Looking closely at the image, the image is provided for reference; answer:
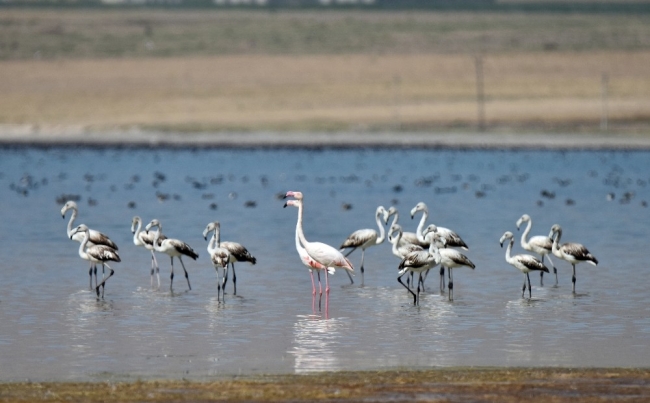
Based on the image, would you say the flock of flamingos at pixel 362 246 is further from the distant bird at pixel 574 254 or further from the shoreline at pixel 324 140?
the shoreline at pixel 324 140

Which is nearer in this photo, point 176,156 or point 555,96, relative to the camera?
point 176,156

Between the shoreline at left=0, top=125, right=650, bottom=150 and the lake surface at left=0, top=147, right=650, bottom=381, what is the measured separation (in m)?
24.6

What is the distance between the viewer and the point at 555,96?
300 ft

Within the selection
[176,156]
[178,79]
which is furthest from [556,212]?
[178,79]

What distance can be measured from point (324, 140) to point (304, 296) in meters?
53.5

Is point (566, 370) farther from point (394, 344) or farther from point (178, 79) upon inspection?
point (178, 79)

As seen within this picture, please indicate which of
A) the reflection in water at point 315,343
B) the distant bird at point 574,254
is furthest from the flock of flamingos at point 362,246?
the reflection in water at point 315,343

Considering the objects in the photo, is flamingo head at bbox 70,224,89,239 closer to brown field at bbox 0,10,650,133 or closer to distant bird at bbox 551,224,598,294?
distant bird at bbox 551,224,598,294

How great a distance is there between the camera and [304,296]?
723 inches

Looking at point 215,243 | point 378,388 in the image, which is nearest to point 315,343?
point 378,388

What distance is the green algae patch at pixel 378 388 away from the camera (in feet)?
34.6

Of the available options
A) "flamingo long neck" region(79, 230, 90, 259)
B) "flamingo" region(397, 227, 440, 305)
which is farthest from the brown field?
"flamingo" region(397, 227, 440, 305)

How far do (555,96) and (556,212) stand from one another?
59741 millimetres

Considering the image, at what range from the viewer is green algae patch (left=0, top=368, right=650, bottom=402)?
10.5m
